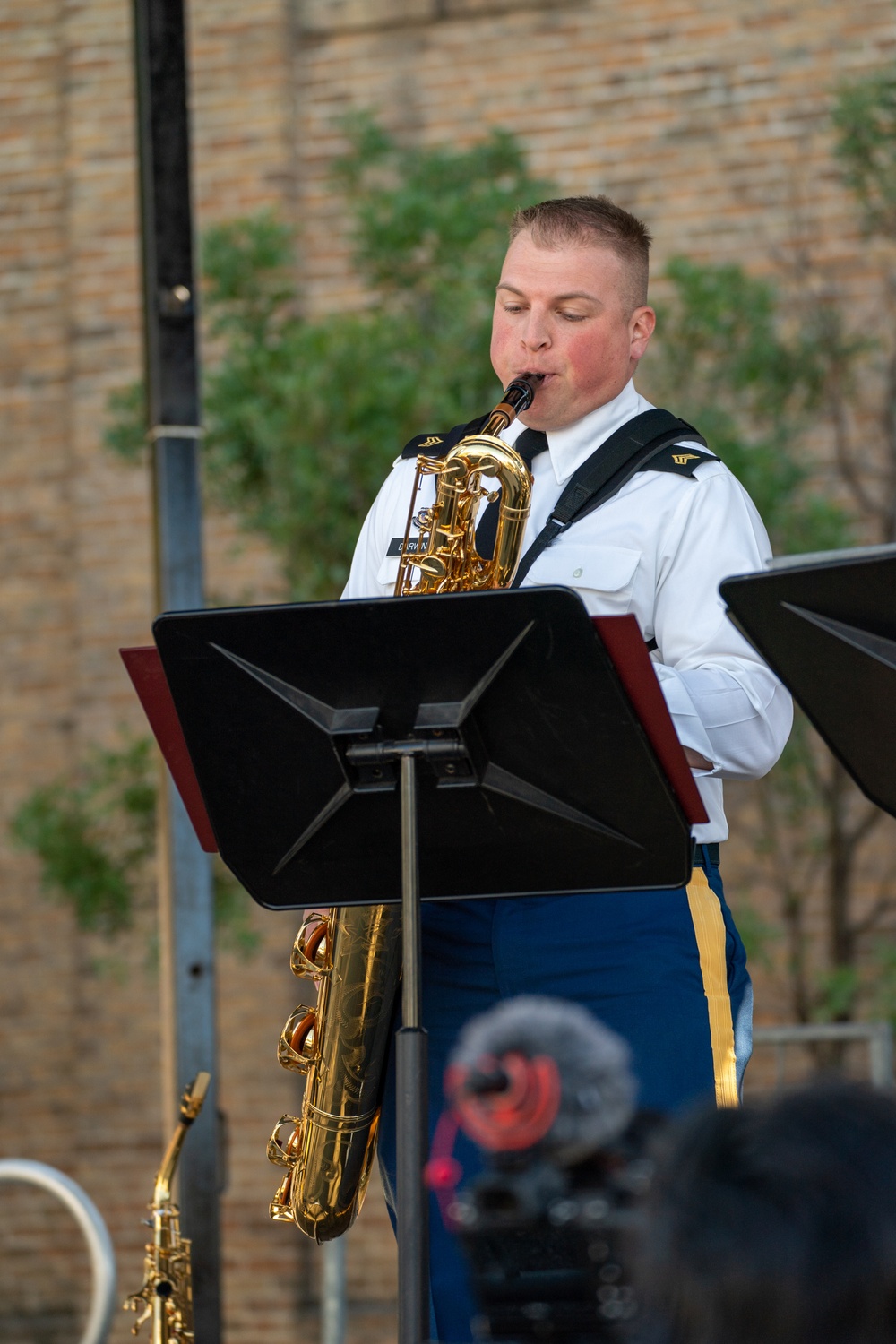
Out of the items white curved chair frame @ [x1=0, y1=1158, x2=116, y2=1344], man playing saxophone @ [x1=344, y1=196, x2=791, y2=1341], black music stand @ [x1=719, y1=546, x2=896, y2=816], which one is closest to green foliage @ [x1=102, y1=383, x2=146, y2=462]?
white curved chair frame @ [x1=0, y1=1158, x2=116, y2=1344]

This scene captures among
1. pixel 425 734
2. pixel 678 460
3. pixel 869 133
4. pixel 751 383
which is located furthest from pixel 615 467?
pixel 869 133

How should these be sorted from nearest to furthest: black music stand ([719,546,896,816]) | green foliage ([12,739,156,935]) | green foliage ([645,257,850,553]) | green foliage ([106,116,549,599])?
black music stand ([719,546,896,816]) → green foliage ([106,116,549,599]) → green foliage ([645,257,850,553]) → green foliage ([12,739,156,935])

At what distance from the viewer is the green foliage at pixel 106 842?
215 inches

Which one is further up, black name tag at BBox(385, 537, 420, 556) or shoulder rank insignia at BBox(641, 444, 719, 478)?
Answer: shoulder rank insignia at BBox(641, 444, 719, 478)

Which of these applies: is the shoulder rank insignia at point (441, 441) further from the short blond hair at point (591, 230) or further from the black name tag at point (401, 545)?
the short blond hair at point (591, 230)

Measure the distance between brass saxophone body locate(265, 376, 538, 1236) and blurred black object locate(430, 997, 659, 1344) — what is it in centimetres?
113

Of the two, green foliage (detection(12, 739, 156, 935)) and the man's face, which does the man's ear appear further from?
green foliage (detection(12, 739, 156, 935))

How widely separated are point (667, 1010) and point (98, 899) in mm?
3629

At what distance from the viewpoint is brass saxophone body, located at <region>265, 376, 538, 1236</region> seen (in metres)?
2.33

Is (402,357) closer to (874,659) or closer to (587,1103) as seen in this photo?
(874,659)

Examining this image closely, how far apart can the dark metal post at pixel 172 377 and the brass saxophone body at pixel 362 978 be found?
134cm

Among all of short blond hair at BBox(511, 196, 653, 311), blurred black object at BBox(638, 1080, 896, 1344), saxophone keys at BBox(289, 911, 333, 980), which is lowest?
blurred black object at BBox(638, 1080, 896, 1344)

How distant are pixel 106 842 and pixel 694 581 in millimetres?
3866

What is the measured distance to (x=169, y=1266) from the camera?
3279 millimetres
